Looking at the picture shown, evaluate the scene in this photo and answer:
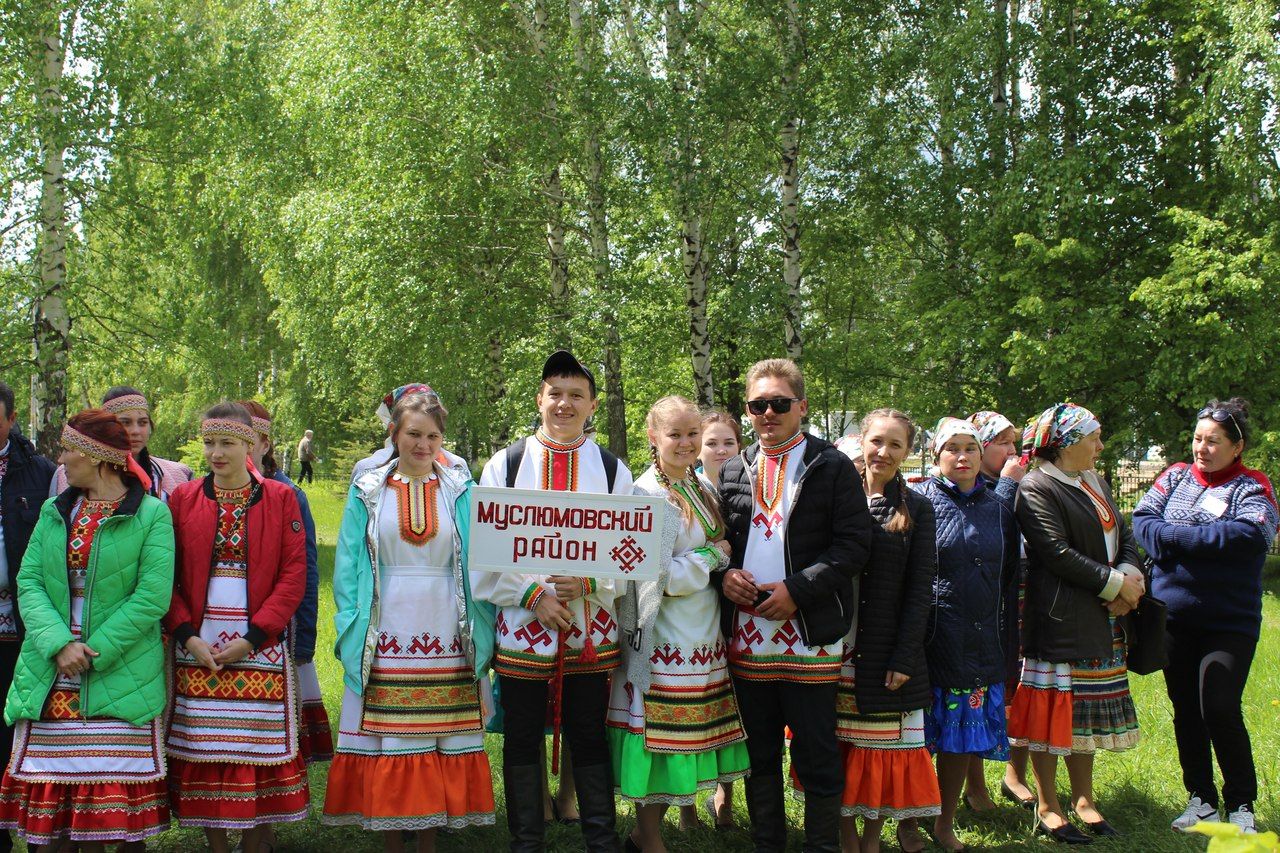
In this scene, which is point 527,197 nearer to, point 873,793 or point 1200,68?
point 1200,68

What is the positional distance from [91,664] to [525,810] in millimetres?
1862

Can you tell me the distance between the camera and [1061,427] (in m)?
5.09

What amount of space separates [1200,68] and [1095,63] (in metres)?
1.59

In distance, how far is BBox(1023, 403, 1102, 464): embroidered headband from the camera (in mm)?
5059

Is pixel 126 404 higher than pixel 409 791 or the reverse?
higher

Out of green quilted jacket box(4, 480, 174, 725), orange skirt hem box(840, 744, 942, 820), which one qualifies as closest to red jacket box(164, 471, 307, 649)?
green quilted jacket box(4, 480, 174, 725)

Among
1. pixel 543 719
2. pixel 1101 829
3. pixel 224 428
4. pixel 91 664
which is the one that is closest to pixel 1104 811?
pixel 1101 829

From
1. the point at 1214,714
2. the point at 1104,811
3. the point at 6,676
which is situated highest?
the point at 6,676

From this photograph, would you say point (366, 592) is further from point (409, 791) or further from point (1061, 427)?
point (1061, 427)

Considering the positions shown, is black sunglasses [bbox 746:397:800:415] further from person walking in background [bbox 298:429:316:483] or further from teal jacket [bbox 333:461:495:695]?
person walking in background [bbox 298:429:316:483]

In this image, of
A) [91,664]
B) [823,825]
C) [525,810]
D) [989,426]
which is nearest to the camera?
[91,664]

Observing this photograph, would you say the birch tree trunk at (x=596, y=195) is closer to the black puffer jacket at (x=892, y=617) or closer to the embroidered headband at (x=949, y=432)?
the embroidered headband at (x=949, y=432)

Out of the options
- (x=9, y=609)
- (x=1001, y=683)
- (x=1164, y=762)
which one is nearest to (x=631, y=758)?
(x=1001, y=683)

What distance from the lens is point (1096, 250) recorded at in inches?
629
